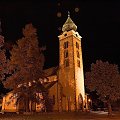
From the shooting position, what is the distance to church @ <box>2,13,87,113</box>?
52.8 m

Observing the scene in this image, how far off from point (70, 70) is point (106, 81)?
18656 millimetres

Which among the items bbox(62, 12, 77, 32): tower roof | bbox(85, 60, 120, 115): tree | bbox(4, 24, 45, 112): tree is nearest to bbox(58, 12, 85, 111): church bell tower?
bbox(62, 12, 77, 32): tower roof

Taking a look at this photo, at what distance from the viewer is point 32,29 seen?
35.2 m

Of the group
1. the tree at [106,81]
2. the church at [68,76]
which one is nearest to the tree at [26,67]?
the tree at [106,81]

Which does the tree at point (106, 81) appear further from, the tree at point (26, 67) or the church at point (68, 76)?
the church at point (68, 76)

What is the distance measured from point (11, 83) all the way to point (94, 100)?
41.2 m

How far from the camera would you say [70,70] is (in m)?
55.4

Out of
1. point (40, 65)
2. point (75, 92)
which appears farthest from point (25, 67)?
point (75, 92)

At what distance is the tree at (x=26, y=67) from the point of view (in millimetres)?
32844

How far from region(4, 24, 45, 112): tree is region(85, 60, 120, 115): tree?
10.3m

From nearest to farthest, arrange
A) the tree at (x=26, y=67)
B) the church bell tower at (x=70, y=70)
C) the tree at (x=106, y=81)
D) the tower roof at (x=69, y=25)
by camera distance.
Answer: the tree at (x=26, y=67) < the tree at (x=106, y=81) < the church bell tower at (x=70, y=70) < the tower roof at (x=69, y=25)

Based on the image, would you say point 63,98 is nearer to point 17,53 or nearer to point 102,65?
point 102,65

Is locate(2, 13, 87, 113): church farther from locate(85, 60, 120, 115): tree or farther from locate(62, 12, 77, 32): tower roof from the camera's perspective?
locate(85, 60, 120, 115): tree

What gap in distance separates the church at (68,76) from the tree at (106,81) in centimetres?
1437
